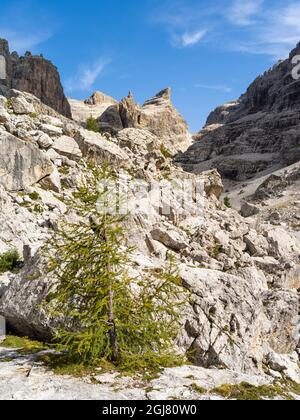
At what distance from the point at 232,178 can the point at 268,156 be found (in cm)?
1897

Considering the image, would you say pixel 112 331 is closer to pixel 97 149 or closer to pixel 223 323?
pixel 223 323

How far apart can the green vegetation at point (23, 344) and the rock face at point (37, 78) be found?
143323mm

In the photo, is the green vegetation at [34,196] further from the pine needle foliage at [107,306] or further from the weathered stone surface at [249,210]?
the weathered stone surface at [249,210]

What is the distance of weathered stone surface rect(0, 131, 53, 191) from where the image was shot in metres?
31.7

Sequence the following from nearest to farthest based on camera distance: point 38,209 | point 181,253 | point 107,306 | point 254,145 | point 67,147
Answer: point 107,306
point 181,253
point 38,209
point 67,147
point 254,145

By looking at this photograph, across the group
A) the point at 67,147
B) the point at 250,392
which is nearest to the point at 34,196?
the point at 67,147

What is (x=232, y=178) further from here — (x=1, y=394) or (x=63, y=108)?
(x=1, y=394)

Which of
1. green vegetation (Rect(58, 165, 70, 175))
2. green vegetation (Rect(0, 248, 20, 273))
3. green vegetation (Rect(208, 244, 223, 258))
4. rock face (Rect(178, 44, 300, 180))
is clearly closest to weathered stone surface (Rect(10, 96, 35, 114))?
green vegetation (Rect(58, 165, 70, 175))

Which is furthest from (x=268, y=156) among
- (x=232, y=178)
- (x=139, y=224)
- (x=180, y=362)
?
(x=180, y=362)

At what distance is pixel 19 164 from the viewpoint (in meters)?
32.2

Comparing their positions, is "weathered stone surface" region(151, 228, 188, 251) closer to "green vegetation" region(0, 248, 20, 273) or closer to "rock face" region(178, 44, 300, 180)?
"green vegetation" region(0, 248, 20, 273)

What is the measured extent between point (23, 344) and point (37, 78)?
155168 millimetres
